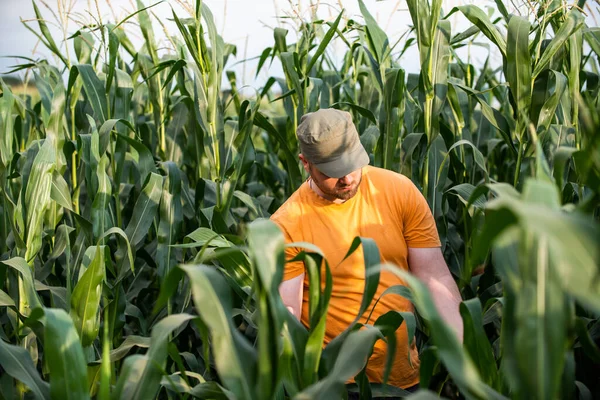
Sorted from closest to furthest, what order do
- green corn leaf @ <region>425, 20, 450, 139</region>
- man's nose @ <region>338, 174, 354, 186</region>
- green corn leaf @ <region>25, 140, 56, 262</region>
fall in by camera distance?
man's nose @ <region>338, 174, 354, 186</region> < green corn leaf @ <region>25, 140, 56, 262</region> < green corn leaf @ <region>425, 20, 450, 139</region>

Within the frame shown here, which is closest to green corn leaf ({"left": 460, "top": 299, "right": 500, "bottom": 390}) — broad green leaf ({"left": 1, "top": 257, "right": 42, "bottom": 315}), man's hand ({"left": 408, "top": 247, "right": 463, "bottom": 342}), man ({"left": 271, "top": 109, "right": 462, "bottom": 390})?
man's hand ({"left": 408, "top": 247, "right": 463, "bottom": 342})

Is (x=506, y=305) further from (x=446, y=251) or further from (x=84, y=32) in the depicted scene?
(x=84, y=32)

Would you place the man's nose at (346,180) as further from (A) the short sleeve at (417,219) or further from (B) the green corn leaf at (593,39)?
(B) the green corn leaf at (593,39)

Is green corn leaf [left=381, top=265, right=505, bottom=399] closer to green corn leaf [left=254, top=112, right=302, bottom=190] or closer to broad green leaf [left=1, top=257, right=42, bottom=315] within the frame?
broad green leaf [left=1, top=257, right=42, bottom=315]

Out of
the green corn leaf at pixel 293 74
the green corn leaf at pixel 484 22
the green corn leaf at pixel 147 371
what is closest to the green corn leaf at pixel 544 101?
the green corn leaf at pixel 484 22

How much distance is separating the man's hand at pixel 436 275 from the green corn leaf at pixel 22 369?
105 centimetres

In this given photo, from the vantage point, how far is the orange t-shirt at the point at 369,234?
80.7 inches

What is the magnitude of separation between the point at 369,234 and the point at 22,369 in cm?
103

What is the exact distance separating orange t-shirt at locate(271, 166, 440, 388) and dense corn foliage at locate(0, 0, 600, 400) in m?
0.14

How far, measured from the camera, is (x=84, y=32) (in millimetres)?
3303

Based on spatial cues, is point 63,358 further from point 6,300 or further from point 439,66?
point 439,66

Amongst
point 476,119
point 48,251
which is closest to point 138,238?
point 48,251

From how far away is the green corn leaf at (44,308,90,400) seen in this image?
54.8 inches

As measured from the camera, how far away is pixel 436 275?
2.06m
